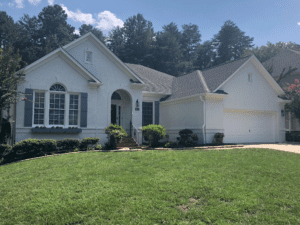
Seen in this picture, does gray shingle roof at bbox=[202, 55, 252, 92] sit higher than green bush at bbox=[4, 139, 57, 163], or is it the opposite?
gray shingle roof at bbox=[202, 55, 252, 92]

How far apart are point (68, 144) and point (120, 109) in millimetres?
5793

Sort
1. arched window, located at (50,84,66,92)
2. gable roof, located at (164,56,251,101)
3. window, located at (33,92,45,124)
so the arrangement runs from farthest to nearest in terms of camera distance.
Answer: gable roof, located at (164,56,251,101)
arched window, located at (50,84,66,92)
window, located at (33,92,45,124)

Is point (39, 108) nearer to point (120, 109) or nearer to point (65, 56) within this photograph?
point (65, 56)

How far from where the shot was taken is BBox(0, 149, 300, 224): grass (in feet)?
14.4

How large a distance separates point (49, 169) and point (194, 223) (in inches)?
203

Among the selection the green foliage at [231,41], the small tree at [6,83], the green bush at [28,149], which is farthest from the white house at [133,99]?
the green foliage at [231,41]

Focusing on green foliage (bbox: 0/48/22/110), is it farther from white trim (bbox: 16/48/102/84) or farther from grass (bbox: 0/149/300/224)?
grass (bbox: 0/149/300/224)

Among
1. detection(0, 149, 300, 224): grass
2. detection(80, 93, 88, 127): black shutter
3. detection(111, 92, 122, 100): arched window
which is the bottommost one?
detection(0, 149, 300, 224): grass

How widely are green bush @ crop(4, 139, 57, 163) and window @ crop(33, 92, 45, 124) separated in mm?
2268

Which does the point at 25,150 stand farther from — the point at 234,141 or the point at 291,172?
the point at 234,141

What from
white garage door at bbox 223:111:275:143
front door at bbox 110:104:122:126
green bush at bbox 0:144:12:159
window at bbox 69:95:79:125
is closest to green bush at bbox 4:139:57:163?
green bush at bbox 0:144:12:159

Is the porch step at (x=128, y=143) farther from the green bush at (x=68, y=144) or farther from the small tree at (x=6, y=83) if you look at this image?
the small tree at (x=6, y=83)

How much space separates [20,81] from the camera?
11.6m

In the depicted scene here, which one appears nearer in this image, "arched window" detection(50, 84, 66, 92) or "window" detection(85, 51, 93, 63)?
"arched window" detection(50, 84, 66, 92)
